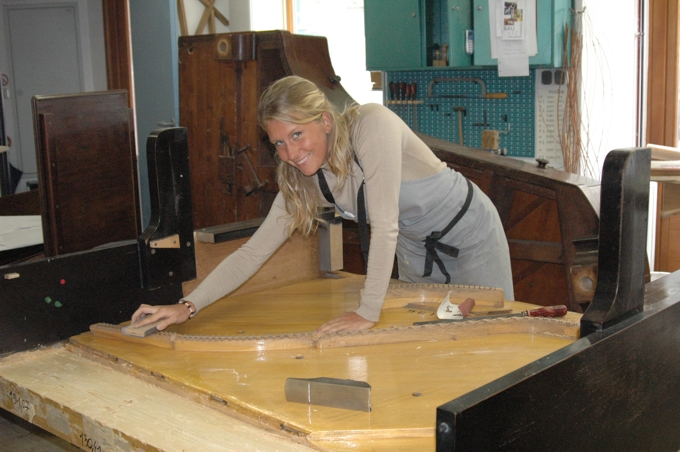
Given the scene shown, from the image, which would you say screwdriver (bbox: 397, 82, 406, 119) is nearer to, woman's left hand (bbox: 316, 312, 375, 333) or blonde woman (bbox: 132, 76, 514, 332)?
blonde woman (bbox: 132, 76, 514, 332)

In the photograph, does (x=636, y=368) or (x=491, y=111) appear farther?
(x=491, y=111)

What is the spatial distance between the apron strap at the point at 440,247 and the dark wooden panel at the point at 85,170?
105 cm

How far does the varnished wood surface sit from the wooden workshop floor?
0.25 meters

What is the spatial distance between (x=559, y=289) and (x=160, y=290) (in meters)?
2.00

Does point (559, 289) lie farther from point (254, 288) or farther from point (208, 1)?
point (208, 1)

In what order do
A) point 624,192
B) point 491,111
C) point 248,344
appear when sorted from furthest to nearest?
1. point 491,111
2. point 248,344
3. point 624,192

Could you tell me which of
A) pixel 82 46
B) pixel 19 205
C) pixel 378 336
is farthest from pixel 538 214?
pixel 82 46

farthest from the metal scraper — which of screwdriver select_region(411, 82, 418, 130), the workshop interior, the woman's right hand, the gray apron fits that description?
screwdriver select_region(411, 82, 418, 130)

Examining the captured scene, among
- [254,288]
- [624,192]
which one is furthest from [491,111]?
[624,192]

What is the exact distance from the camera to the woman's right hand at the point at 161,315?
1.82 meters

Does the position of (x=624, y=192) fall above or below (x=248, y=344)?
above

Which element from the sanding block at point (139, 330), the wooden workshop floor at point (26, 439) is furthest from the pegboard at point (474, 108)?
the wooden workshop floor at point (26, 439)

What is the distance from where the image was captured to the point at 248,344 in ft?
5.45

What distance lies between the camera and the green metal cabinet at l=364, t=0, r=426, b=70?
182 inches
